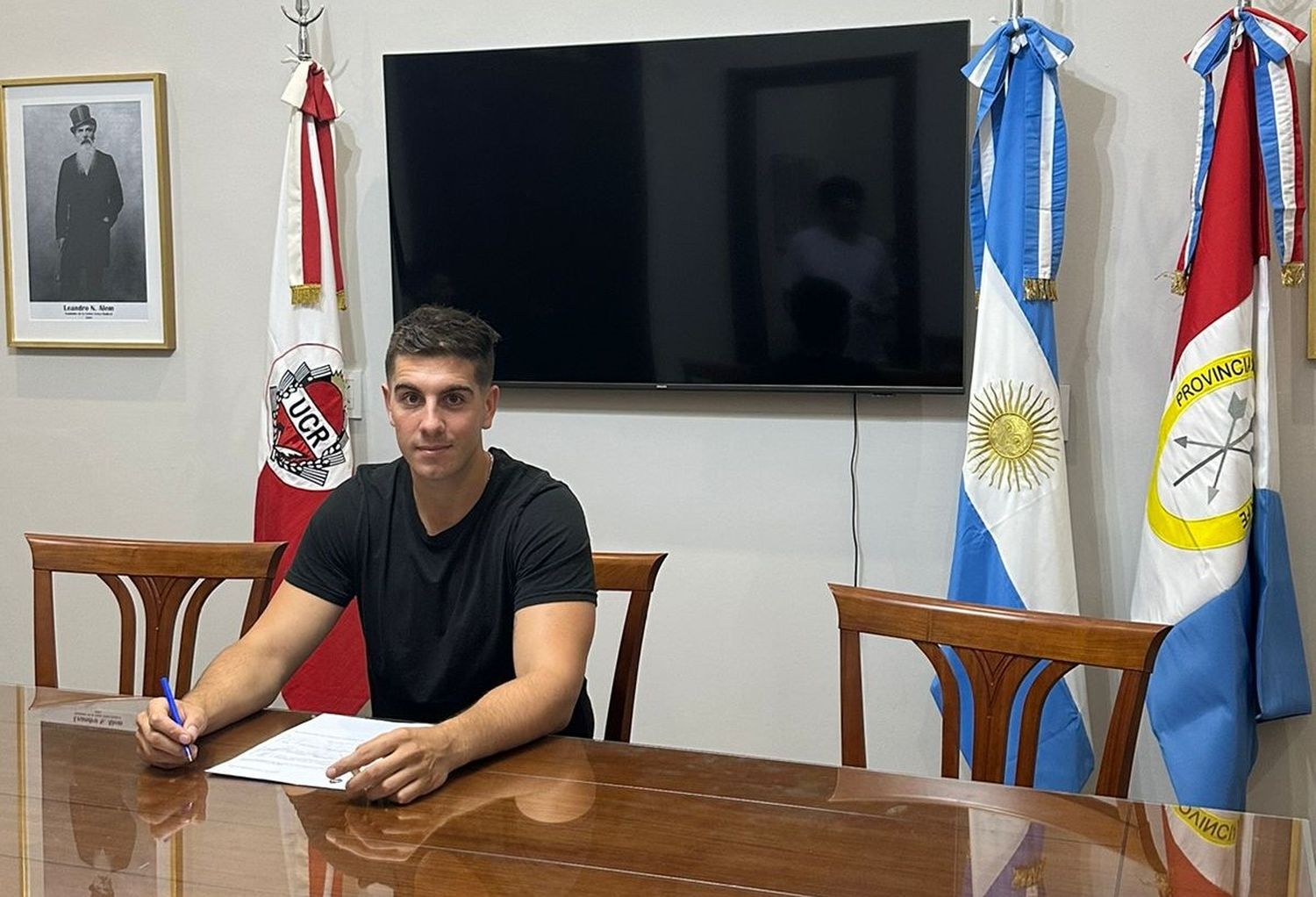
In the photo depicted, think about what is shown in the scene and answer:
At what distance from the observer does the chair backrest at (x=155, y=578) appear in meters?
2.18

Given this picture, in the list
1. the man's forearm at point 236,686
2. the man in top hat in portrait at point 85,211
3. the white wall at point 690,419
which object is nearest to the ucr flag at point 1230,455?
the white wall at point 690,419

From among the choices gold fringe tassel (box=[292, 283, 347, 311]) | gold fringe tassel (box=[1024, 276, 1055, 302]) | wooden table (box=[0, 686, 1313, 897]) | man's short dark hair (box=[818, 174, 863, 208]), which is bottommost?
wooden table (box=[0, 686, 1313, 897])

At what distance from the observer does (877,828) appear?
1475 mm

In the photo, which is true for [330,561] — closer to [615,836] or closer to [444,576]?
[444,576]

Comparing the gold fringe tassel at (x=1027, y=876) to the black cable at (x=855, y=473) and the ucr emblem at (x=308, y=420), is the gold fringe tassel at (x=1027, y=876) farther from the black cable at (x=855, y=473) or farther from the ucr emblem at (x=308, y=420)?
the ucr emblem at (x=308, y=420)

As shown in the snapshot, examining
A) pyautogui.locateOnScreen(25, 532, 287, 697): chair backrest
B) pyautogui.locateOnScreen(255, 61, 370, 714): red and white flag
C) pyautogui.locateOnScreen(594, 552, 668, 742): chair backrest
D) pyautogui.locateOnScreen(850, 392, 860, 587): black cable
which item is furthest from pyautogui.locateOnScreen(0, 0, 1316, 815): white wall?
pyautogui.locateOnScreen(25, 532, 287, 697): chair backrest

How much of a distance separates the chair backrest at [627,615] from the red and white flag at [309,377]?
1.21 m

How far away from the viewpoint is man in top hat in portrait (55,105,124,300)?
3447 mm

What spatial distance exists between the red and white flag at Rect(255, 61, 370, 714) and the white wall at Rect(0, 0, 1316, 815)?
128 millimetres

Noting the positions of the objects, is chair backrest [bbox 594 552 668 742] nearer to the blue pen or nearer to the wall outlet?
the blue pen

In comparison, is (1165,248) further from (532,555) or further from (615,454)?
(532,555)

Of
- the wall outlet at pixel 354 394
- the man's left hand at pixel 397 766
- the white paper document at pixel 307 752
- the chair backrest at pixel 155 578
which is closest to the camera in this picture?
the man's left hand at pixel 397 766

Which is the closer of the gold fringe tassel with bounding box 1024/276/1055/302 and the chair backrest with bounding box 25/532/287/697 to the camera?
the chair backrest with bounding box 25/532/287/697

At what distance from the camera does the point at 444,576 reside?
2.02 m
